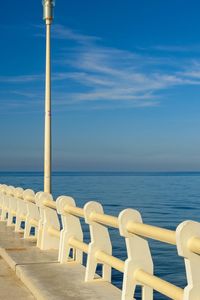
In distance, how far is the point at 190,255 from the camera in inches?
175

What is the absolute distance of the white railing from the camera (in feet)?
14.6

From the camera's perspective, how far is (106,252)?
730 cm

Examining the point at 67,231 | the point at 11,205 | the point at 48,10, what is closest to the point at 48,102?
the point at 48,10

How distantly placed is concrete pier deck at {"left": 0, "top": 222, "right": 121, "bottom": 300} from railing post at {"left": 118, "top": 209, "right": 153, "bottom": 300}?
0.51m

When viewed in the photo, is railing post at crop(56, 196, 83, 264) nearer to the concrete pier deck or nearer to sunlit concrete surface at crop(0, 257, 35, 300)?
the concrete pier deck

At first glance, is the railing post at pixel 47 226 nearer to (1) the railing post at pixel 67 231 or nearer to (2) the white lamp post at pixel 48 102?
(1) the railing post at pixel 67 231

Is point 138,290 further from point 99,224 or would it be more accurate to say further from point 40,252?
point 99,224

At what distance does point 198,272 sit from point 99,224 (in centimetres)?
283

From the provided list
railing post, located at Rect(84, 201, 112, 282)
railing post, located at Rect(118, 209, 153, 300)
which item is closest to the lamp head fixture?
railing post, located at Rect(84, 201, 112, 282)

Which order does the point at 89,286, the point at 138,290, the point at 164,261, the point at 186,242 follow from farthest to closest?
1. the point at 164,261
2. the point at 138,290
3. the point at 89,286
4. the point at 186,242

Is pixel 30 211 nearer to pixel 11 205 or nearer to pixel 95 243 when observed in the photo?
pixel 11 205

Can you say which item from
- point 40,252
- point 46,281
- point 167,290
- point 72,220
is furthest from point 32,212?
point 167,290

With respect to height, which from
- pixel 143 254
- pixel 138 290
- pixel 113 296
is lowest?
pixel 138 290

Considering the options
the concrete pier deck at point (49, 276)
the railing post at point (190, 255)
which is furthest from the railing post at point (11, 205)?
the railing post at point (190, 255)
